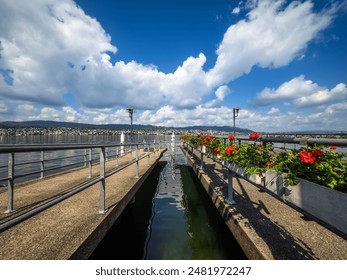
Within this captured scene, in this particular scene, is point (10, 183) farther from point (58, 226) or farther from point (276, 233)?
point (276, 233)

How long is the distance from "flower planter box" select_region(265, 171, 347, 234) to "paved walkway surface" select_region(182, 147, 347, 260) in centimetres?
120

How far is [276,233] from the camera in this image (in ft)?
10.6

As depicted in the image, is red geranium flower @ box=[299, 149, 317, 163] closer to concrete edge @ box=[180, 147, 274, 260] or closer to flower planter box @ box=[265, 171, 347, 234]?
flower planter box @ box=[265, 171, 347, 234]

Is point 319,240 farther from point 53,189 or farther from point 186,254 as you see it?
point 53,189

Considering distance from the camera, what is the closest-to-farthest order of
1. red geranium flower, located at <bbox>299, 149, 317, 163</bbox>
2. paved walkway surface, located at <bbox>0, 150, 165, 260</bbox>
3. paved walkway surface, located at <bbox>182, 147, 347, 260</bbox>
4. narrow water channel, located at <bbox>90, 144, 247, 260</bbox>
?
red geranium flower, located at <bbox>299, 149, 317, 163</bbox> < paved walkway surface, located at <bbox>0, 150, 165, 260</bbox> < paved walkway surface, located at <bbox>182, 147, 347, 260</bbox> < narrow water channel, located at <bbox>90, 144, 247, 260</bbox>

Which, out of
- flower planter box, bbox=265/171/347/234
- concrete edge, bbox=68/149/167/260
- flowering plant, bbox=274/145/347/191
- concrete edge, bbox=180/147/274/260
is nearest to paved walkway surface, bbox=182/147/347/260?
concrete edge, bbox=180/147/274/260

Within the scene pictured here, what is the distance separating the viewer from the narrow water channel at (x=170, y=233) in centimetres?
406

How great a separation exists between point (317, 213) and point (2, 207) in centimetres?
521

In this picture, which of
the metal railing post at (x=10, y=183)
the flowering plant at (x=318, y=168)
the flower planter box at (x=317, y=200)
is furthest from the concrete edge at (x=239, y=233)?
the metal railing post at (x=10, y=183)

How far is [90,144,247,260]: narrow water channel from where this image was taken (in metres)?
4.06

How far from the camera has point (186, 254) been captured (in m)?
4.11

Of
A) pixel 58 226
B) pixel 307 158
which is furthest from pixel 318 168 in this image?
pixel 58 226

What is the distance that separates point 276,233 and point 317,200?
6.64ft

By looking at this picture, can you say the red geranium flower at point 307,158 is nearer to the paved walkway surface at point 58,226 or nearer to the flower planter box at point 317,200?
the flower planter box at point 317,200
